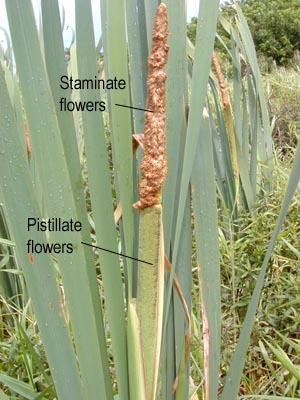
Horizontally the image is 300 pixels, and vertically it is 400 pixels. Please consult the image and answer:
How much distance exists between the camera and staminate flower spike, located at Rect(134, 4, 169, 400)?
0.52 m

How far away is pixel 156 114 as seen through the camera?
0.52 meters

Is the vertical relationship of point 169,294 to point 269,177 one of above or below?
above

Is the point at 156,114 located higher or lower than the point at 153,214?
higher

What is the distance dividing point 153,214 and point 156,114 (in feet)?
0.33

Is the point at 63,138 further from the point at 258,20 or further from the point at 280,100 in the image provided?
the point at 258,20

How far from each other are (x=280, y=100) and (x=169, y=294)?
379 cm

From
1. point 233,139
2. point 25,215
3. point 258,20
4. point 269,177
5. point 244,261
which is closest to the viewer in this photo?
point 25,215

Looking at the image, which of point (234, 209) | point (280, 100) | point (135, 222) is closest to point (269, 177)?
point (234, 209)

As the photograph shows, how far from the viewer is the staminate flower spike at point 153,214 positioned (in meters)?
0.52

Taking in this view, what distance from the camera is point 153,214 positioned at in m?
0.56

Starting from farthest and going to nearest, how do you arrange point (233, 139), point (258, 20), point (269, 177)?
point (258, 20), point (269, 177), point (233, 139)

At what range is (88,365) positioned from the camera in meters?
0.57

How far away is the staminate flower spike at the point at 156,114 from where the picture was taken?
1.69 ft

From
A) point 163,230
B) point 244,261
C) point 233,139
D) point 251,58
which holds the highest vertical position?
point 251,58
